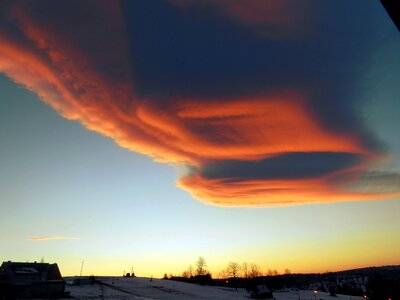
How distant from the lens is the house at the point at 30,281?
61469 millimetres

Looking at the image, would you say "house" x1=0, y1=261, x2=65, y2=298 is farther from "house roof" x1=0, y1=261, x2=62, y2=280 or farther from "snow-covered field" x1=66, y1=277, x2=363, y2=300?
"snow-covered field" x1=66, y1=277, x2=363, y2=300

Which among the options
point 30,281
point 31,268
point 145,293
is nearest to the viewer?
point 30,281

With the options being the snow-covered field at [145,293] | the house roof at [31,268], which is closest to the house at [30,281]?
the house roof at [31,268]

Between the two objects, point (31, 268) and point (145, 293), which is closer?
point (31, 268)

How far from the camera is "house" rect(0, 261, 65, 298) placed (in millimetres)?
61469

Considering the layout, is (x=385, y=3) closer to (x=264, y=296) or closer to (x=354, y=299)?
(x=264, y=296)

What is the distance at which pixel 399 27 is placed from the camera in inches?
170

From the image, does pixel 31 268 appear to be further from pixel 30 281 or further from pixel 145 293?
pixel 145 293

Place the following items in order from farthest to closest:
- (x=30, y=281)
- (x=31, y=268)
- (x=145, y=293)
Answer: (x=145, y=293) < (x=31, y=268) < (x=30, y=281)

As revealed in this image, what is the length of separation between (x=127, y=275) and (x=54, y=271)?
66.4m

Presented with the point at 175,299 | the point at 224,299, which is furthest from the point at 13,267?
the point at 224,299

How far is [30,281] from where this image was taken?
6631cm

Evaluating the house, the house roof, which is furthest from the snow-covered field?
the house roof

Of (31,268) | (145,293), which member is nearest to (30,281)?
(31,268)
